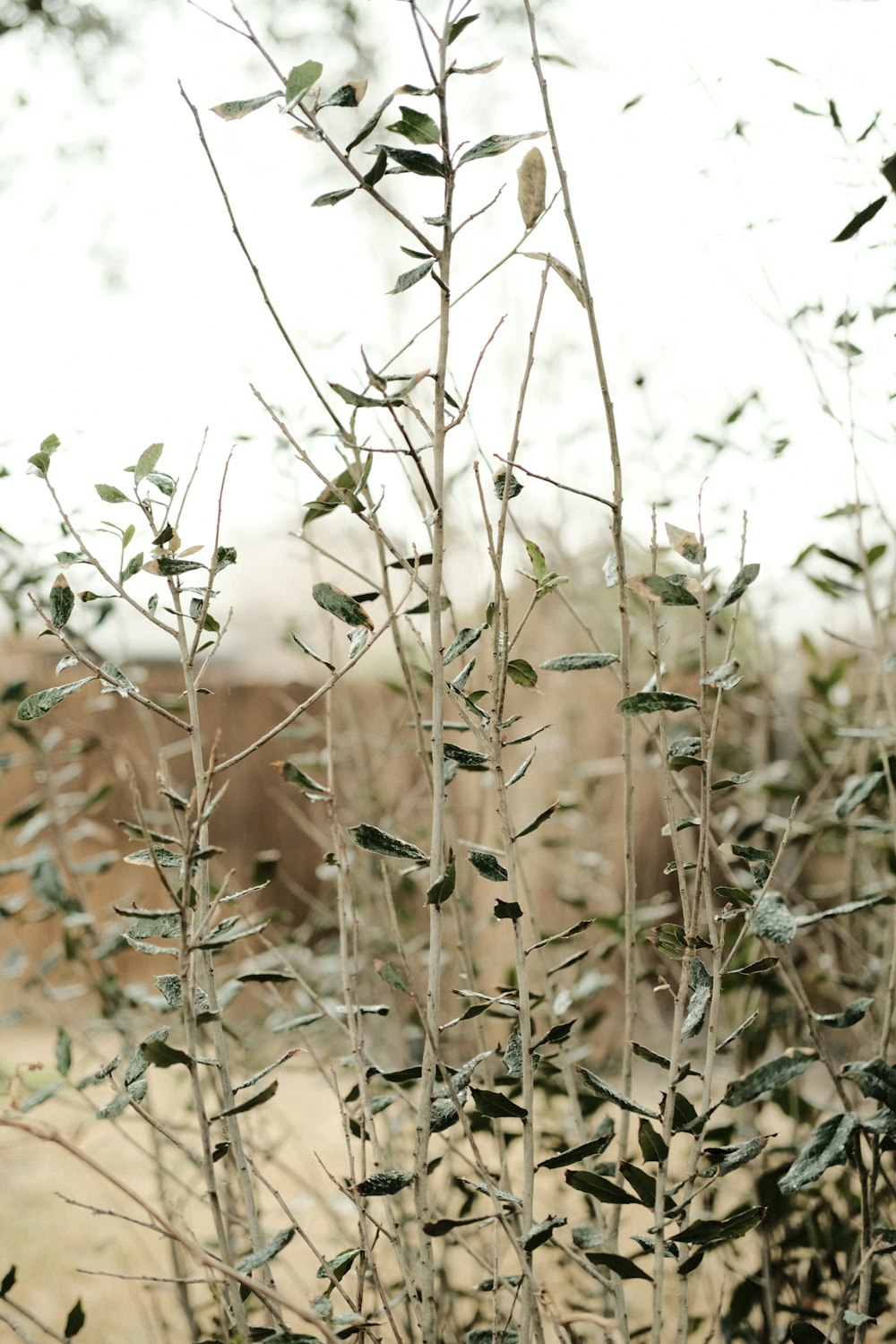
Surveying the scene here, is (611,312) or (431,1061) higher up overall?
(611,312)

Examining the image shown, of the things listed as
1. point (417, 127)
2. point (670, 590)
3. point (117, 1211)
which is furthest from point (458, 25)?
point (117, 1211)

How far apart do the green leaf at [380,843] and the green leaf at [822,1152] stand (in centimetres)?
41

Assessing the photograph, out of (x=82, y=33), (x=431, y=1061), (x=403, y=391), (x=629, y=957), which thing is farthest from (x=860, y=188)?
(x=82, y=33)

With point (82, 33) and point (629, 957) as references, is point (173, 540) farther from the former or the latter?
point (82, 33)

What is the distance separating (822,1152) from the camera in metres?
0.89

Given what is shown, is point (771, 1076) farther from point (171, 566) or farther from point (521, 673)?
point (171, 566)

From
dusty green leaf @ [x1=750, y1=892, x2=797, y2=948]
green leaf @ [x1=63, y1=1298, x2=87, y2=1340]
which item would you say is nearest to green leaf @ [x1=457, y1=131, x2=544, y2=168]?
dusty green leaf @ [x1=750, y1=892, x2=797, y2=948]

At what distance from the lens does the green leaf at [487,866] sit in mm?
779

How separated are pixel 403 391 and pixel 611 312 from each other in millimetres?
1656

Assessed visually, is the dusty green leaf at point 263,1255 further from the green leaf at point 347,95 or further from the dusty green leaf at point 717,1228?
the green leaf at point 347,95

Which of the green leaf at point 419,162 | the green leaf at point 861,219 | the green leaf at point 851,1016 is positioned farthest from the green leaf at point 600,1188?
the green leaf at point 861,219

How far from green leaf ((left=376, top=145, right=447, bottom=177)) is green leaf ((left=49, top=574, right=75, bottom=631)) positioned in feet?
1.25

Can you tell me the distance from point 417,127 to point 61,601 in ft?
1.38

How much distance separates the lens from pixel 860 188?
3.85ft
